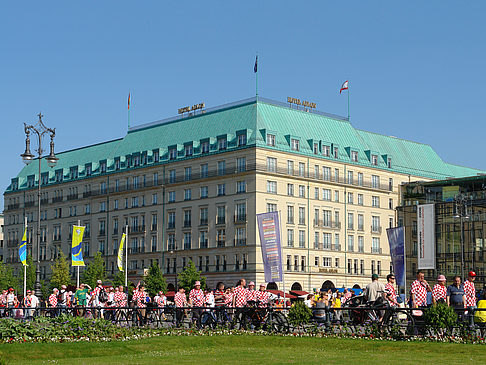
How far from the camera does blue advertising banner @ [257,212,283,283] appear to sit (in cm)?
4391

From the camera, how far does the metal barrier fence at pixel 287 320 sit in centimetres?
2558

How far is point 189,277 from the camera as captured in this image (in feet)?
307

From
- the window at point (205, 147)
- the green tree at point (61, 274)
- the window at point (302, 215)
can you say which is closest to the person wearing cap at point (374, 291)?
the window at point (302, 215)

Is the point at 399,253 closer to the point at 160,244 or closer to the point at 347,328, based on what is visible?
the point at 347,328

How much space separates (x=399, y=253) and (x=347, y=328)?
74.7 feet

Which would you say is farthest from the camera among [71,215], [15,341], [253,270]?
[71,215]

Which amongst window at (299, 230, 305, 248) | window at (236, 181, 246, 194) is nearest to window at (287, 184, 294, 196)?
window at (299, 230, 305, 248)

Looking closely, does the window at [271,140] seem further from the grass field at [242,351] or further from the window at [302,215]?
the grass field at [242,351]

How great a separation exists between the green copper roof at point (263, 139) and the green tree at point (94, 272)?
13784 mm

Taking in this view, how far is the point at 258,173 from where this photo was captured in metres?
95.6

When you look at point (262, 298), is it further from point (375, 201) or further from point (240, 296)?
point (375, 201)

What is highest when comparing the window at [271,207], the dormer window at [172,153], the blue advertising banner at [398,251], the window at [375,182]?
the dormer window at [172,153]

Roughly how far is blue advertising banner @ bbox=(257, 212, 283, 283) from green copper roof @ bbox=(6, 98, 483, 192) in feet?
168

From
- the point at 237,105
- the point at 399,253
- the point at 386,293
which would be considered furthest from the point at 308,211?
the point at 386,293
